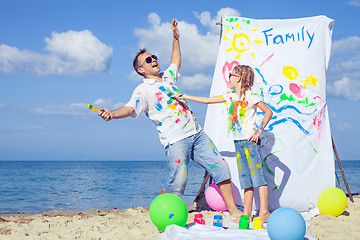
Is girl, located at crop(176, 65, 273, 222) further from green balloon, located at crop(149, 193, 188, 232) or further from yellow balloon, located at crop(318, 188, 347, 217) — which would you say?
green balloon, located at crop(149, 193, 188, 232)

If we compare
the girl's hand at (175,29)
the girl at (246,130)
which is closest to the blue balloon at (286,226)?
the girl at (246,130)

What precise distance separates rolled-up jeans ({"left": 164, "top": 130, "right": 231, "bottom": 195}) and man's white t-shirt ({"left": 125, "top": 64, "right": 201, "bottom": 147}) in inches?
3.2

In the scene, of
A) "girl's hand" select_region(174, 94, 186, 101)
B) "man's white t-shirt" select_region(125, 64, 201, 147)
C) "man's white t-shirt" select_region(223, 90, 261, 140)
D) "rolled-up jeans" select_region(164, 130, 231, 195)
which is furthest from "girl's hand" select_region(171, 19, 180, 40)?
"rolled-up jeans" select_region(164, 130, 231, 195)

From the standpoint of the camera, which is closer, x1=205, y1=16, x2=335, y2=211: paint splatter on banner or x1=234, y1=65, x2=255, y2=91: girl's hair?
x1=234, y1=65, x2=255, y2=91: girl's hair

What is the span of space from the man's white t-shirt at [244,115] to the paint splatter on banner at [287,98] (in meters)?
0.83

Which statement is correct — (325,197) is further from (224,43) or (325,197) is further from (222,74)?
(224,43)

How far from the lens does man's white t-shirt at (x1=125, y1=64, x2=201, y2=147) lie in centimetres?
422

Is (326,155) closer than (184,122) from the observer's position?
No

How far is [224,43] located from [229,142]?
141 cm

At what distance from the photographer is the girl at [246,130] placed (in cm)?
422

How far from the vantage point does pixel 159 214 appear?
11.8 ft

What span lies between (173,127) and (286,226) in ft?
5.28

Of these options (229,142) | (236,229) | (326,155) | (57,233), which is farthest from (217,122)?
(57,233)

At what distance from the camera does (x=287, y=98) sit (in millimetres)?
5188
